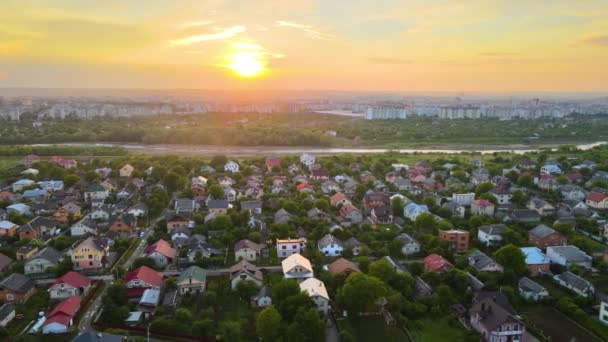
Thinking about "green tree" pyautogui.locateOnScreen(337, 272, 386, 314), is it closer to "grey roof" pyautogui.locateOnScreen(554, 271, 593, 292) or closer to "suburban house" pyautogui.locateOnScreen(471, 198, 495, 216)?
"grey roof" pyautogui.locateOnScreen(554, 271, 593, 292)

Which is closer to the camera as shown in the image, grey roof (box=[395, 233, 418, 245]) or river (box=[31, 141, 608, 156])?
grey roof (box=[395, 233, 418, 245])

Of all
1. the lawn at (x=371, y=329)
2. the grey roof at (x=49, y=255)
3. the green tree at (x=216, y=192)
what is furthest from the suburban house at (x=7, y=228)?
the lawn at (x=371, y=329)

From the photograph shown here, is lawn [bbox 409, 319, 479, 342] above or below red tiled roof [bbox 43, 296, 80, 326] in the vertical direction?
below

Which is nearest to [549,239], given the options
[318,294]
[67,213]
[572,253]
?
[572,253]

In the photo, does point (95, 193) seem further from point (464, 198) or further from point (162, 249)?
point (464, 198)

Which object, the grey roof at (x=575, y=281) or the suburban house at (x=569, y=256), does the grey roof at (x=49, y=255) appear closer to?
the grey roof at (x=575, y=281)

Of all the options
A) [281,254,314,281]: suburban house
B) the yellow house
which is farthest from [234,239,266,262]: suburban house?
the yellow house
